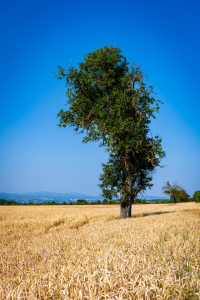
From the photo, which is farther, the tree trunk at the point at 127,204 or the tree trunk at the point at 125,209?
the tree trunk at the point at 125,209

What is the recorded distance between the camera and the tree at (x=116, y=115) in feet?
Result: 53.5

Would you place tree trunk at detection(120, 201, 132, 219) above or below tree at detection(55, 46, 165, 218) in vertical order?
below

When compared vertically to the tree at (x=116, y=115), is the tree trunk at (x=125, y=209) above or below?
below

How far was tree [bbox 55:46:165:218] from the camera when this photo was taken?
16.3 metres

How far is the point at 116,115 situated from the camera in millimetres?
16375

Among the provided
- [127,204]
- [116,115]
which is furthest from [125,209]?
[116,115]

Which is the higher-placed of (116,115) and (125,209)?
(116,115)

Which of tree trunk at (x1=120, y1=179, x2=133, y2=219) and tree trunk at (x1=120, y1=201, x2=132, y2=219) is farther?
tree trunk at (x1=120, y1=201, x2=132, y2=219)

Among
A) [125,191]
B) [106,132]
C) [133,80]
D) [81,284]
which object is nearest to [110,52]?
[133,80]

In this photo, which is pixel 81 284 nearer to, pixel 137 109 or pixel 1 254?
pixel 1 254

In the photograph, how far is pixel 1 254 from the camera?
20.4ft

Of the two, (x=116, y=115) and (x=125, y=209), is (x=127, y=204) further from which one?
(x=116, y=115)

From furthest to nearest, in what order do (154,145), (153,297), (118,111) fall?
(154,145)
(118,111)
(153,297)

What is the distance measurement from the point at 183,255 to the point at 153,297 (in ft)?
6.65
